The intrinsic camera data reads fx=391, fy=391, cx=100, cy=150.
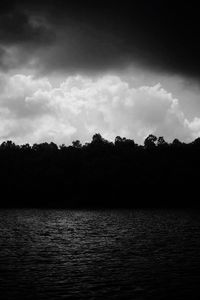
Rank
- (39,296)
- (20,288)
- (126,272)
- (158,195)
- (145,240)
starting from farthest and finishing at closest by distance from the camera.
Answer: (158,195) → (145,240) → (126,272) → (20,288) → (39,296)

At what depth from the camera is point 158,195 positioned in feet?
617

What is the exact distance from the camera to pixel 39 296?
24484 millimetres

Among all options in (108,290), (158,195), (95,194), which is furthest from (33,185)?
(108,290)

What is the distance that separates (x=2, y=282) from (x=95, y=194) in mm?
162442

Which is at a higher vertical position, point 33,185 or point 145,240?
point 33,185

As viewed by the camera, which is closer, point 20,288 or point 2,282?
point 20,288

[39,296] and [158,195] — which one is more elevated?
[158,195]

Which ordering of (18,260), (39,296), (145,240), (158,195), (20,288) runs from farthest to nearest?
(158,195), (145,240), (18,260), (20,288), (39,296)

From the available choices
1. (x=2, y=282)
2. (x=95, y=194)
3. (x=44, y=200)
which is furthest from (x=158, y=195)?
(x=2, y=282)

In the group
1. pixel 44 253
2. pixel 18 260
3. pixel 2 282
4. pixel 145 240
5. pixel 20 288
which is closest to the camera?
pixel 20 288

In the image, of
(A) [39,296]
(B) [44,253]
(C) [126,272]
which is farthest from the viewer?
(B) [44,253]

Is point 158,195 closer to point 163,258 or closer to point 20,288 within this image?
point 163,258

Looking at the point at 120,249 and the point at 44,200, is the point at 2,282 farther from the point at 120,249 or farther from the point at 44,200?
the point at 44,200

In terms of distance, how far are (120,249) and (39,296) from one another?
20792 mm
